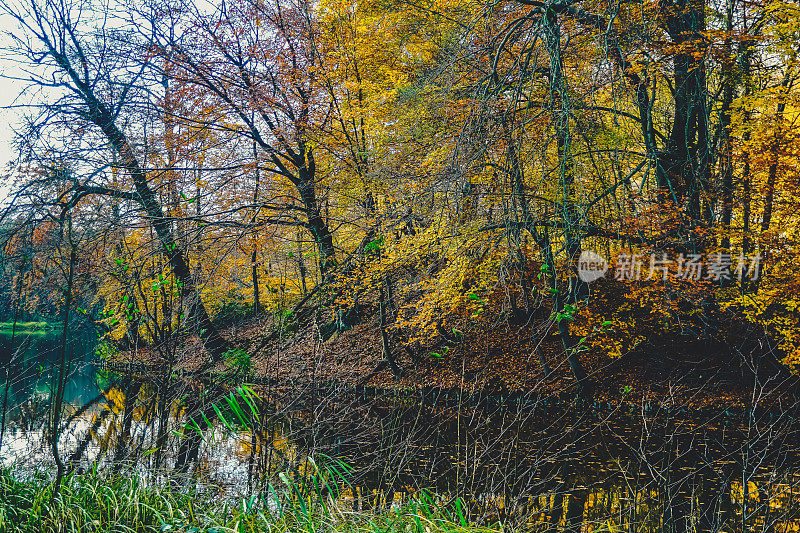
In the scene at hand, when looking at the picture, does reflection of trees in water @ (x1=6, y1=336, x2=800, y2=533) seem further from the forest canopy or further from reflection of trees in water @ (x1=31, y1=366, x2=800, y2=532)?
the forest canopy

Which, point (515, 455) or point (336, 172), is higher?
point (336, 172)

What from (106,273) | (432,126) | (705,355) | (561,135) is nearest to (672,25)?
(432,126)

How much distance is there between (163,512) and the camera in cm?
376

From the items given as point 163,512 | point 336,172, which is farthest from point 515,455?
point 336,172

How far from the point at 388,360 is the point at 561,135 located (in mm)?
9900

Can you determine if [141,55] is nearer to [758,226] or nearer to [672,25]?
[672,25]

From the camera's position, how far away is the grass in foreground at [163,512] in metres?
3.08

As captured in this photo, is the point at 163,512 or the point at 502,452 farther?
the point at 502,452

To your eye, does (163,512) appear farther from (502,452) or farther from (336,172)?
(336,172)

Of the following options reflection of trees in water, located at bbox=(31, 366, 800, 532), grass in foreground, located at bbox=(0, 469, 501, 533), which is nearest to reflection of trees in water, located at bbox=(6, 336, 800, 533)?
reflection of trees in water, located at bbox=(31, 366, 800, 532)

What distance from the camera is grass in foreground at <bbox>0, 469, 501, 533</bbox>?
308 centimetres

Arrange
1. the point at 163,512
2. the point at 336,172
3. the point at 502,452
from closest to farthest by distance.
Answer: the point at 163,512
the point at 502,452
the point at 336,172

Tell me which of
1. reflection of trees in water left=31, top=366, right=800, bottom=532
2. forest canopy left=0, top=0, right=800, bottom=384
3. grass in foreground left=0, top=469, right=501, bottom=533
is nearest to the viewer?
grass in foreground left=0, top=469, right=501, bottom=533

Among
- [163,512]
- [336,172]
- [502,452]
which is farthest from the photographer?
[336,172]
